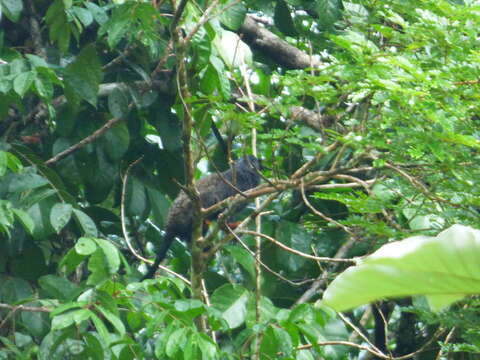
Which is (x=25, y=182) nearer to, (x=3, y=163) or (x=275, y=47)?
(x=3, y=163)

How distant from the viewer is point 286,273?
470cm

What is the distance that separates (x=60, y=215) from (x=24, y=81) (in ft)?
2.17

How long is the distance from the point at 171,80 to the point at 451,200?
2.44m

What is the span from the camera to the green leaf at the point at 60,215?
3499mm

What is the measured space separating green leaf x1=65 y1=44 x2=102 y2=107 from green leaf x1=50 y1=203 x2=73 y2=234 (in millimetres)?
800

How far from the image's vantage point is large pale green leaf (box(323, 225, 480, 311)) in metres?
0.74

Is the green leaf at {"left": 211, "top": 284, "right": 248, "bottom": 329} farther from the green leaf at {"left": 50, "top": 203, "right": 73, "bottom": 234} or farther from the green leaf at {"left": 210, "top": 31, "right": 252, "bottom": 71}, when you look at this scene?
the green leaf at {"left": 210, "top": 31, "right": 252, "bottom": 71}

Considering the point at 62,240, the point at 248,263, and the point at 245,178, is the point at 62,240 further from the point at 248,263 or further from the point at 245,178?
the point at 245,178

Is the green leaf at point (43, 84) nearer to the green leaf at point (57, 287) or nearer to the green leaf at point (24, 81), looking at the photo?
the green leaf at point (24, 81)

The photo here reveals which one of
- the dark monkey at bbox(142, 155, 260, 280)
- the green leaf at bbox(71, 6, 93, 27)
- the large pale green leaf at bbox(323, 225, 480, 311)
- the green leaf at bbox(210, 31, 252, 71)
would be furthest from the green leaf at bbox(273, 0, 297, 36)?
the large pale green leaf at bbox(323, 225, 480, 311)

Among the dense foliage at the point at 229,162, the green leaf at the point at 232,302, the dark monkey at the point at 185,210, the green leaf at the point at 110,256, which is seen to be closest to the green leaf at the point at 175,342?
the dense foliage at the point at 229,162

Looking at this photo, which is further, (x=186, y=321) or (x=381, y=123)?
(x=186, y=321)

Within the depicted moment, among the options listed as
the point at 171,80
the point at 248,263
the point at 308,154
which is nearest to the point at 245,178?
the point at 308,154

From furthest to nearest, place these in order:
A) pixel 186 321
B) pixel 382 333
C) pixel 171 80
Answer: pixel 171 80, pixel 382 333, pixel 186 321
